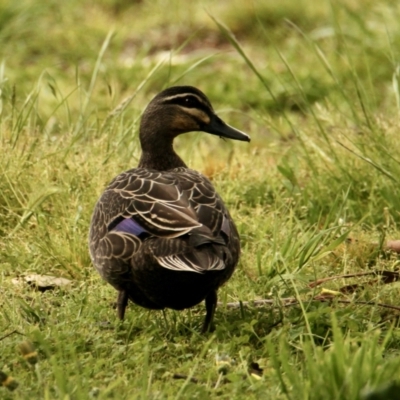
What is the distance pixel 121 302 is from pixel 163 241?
0.52 metres

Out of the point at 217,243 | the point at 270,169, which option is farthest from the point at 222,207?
the point at 270,169

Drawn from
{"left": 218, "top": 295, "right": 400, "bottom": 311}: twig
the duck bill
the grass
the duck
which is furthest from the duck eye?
{"left": 218, "top": 295, "right": 400, "bottom": 311}: twig

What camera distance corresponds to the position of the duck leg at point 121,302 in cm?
504

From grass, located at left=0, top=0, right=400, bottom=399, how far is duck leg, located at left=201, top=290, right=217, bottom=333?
0.09 meters

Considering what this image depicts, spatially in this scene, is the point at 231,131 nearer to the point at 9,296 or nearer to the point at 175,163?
the point at 175,163

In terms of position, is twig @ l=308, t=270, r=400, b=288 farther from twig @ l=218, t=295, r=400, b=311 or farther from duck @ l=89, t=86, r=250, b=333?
duck @ l=89, t=86, r=250, b=333

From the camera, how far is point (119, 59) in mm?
11055

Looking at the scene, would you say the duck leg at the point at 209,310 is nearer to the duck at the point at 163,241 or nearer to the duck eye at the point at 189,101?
the duck at the point at 163,241

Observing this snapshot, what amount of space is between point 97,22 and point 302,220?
587 centimetres

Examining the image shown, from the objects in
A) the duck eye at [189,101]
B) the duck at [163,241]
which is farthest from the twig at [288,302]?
the duck eye at [189,101]

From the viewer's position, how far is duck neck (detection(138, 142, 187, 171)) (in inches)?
232

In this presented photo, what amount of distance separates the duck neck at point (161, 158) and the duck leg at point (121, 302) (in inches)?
41.1

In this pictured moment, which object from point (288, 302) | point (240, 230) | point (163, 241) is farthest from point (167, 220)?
point (240, 230)

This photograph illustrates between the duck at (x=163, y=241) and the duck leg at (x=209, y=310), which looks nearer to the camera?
the duck at (x=163, y=241)
